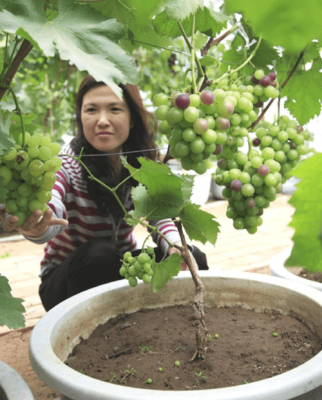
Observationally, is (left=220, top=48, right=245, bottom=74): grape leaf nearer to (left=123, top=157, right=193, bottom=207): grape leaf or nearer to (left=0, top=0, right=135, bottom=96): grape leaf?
(left=123, top=157, right=193, bottom=207): grape leaf

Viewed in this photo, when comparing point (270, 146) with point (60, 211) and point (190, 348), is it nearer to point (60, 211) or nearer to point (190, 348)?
point (190, 348)

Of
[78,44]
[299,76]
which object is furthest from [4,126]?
[299,76]

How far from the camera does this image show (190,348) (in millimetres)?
943

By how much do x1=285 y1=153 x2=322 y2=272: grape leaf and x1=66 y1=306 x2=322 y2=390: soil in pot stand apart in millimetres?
681

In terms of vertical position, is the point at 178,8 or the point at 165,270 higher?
the point at 178,8

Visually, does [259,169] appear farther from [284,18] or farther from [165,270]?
[284,18]

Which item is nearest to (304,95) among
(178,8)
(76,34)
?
(178,8)

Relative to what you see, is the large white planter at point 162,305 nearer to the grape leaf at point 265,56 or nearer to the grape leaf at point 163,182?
the grape leaf at point 163,182

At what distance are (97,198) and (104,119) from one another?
0.99ft

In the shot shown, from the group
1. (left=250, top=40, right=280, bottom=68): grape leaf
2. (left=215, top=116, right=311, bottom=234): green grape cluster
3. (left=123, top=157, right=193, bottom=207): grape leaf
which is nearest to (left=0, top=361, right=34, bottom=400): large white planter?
(left=123, top=157, right=193, bottom=207): grape leaf

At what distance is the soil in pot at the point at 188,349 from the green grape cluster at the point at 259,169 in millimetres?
253

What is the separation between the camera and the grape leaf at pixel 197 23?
0.75m

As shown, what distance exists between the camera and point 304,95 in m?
0.99

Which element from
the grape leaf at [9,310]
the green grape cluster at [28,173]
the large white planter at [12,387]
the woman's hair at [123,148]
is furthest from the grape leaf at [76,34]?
the woman's hair at [123,148]
